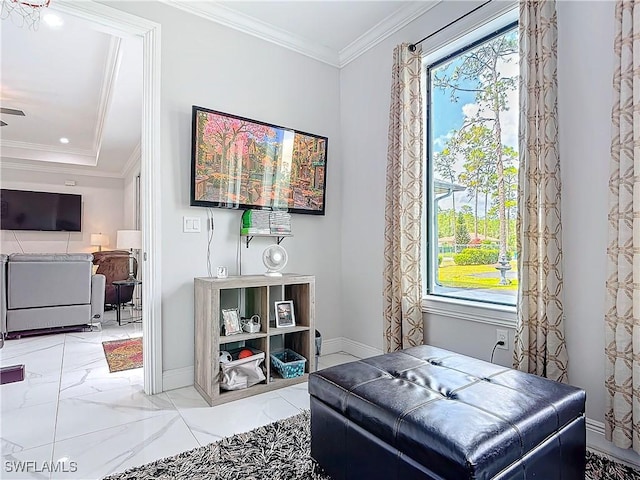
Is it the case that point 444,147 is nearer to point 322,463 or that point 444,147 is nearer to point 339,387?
point 339,387

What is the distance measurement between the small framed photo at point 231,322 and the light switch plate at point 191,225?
64 centimetres

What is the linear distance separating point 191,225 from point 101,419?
1.30m

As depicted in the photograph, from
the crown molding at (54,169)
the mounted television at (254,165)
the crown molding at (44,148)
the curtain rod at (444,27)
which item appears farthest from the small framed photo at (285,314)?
the crown molding at (54,169)

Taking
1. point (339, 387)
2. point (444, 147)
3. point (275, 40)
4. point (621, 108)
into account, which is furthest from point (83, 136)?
point (621, 108)

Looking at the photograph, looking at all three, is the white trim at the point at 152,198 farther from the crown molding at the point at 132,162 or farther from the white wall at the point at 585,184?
the crown molding at the point at 132,162

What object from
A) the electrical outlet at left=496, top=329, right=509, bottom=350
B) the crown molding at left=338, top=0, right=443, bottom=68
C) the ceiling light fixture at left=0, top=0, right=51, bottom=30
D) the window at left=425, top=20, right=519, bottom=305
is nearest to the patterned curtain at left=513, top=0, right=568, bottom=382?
the electrical outlet at left=496, top=329, right=509, bottom=350

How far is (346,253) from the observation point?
3373 mm

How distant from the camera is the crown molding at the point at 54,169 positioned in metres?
6.60

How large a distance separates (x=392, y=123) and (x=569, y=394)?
2.06 metres

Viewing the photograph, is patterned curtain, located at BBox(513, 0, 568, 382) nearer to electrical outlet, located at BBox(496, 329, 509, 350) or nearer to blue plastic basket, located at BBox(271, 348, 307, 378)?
electrical outlet, located at BBox(496, 329, 509, 350)

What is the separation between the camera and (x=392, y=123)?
2.74 metres

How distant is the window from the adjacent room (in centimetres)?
2

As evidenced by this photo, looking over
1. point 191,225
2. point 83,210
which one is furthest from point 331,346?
point 83,210

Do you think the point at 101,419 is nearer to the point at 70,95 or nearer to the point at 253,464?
the point at 253,464
